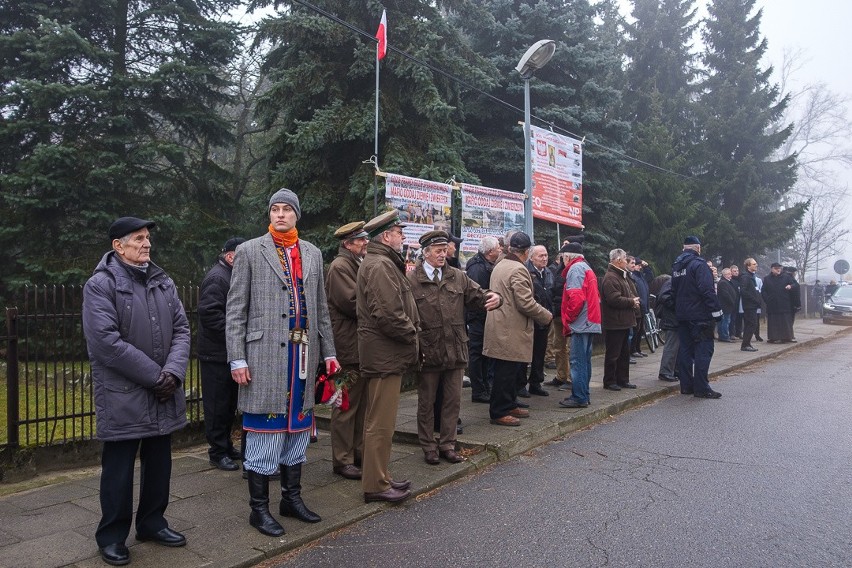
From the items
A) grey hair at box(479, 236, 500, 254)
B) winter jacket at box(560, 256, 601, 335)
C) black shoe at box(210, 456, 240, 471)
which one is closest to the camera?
black shoe at box(210, 456, 240, 471)

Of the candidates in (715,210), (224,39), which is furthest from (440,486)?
(715,210)

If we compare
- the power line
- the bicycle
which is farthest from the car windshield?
the bicycle

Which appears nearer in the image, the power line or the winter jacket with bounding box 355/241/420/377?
the winter jacket with bounding box 355/241/420/377

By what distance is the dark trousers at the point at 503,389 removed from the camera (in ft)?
23.1

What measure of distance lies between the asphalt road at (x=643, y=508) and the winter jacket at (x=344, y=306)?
1.42 meters

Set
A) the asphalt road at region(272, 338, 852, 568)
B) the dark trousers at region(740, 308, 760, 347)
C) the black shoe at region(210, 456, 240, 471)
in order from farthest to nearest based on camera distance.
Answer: the dark trousers at region(740, 308, 760, 347) → the black shoe at region(210, 456, 240, 471) → the asphalt road at region(272, 338, 852, 568)

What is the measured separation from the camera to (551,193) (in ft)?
44.3

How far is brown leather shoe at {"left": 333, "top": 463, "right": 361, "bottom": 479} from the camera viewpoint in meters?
5.53

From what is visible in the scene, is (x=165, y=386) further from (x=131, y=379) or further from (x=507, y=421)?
(x=507, y=421)

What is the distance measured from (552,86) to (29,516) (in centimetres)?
1437

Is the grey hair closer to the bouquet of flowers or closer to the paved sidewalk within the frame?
the paved sidewalk

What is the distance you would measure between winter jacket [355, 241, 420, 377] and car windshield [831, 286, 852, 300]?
1087 inches

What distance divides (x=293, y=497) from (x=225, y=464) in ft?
5.12

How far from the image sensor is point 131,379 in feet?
12.6
